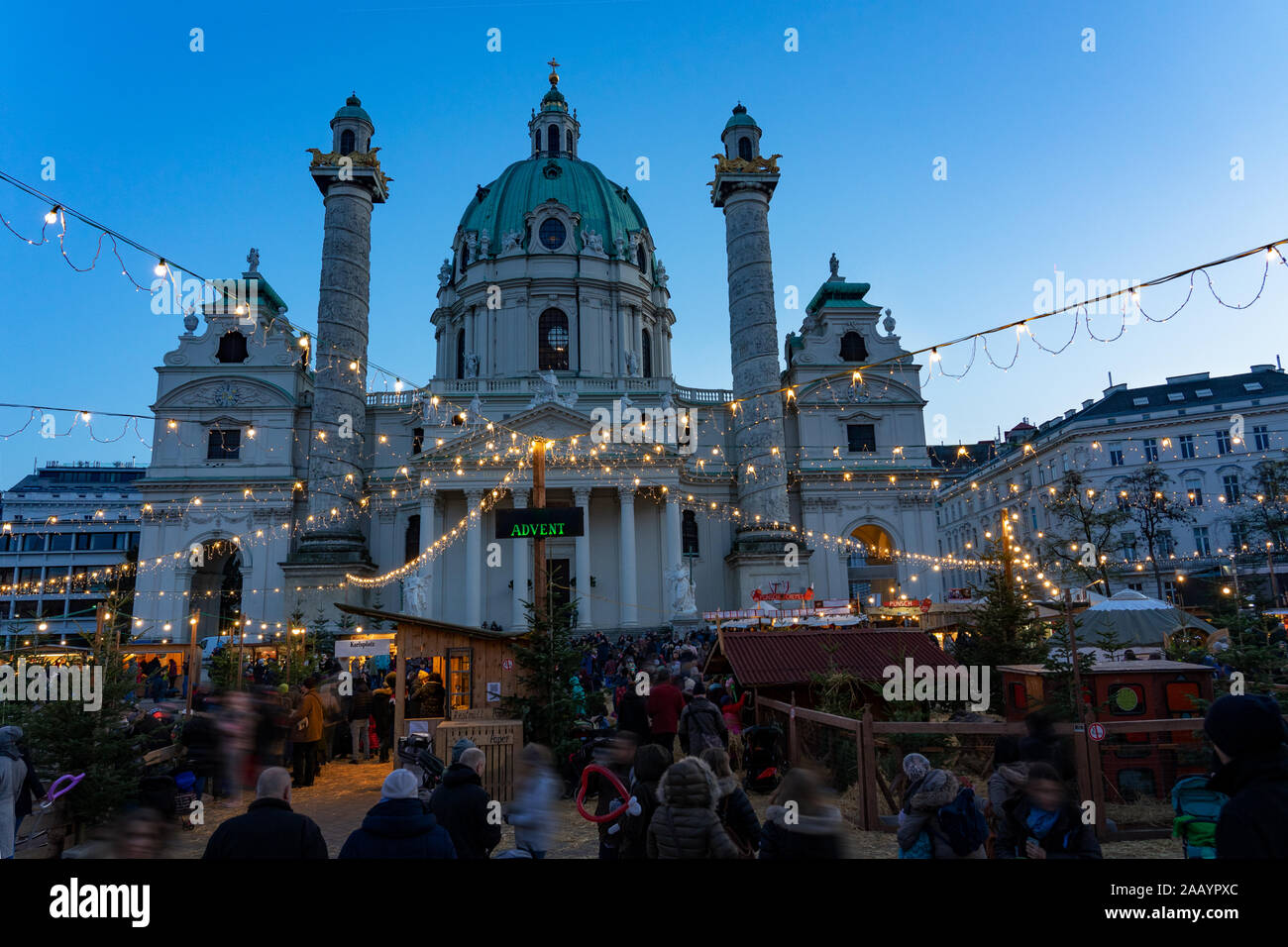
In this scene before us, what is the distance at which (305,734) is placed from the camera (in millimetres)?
12461

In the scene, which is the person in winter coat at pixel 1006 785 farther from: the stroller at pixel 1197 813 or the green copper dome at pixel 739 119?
the green copper dome at pixel 739 119

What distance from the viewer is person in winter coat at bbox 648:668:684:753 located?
997cm

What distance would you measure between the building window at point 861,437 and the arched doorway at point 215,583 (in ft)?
107

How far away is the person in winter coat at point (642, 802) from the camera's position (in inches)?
218

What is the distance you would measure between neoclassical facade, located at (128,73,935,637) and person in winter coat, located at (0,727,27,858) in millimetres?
27459

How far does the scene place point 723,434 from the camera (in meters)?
43.6

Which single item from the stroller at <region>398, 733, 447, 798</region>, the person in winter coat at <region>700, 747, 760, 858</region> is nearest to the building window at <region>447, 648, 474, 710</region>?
the stroller at <region>398, 733, 447, 798</region>

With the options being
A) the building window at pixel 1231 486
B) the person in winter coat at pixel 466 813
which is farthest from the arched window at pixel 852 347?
the person in winter coat at pixel 466 813

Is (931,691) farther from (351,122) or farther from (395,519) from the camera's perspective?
(351,122)

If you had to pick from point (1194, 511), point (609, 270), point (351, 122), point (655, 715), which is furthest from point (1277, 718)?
point (1194, 511)

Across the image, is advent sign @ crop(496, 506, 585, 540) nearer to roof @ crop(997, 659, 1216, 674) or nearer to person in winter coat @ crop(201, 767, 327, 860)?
roof @ crop(997, 659, 1216, 674)

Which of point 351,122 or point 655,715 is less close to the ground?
point 351,122
